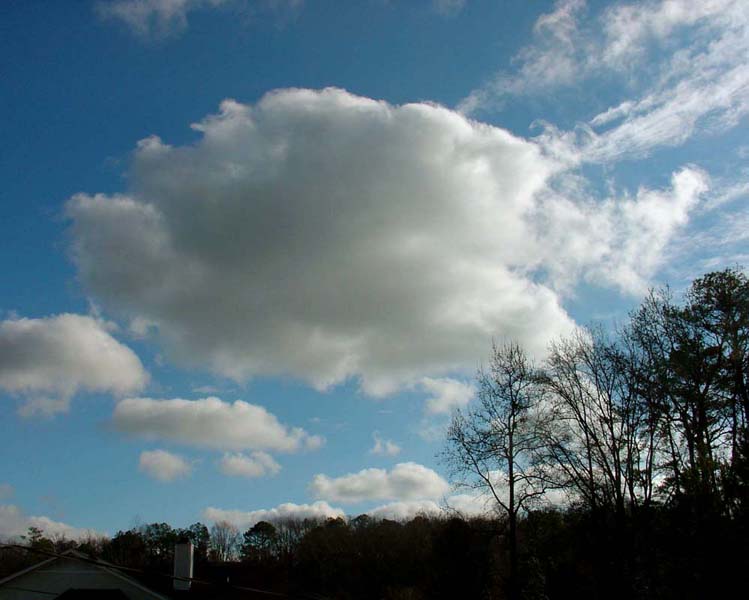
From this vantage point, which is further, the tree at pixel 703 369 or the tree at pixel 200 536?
the tree at pixel 200 536

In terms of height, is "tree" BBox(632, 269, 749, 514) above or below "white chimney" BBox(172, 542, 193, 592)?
above

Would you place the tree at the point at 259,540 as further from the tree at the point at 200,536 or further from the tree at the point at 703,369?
the tree at the point at 703,369

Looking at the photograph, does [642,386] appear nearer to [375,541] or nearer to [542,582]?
[542,582]

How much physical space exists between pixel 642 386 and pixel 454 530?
20527mm

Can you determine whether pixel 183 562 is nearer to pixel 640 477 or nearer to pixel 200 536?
pixel 640 477

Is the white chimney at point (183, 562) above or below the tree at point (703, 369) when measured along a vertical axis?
below

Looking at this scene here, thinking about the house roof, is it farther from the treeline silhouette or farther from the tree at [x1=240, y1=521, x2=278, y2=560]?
the tree at [x1=240, y1=521, x2=278, y2=560]

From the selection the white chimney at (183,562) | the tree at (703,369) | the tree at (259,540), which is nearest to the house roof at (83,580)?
the white chimney at (183,562)

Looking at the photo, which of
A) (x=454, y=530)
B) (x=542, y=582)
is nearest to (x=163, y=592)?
(x=542, y=582)

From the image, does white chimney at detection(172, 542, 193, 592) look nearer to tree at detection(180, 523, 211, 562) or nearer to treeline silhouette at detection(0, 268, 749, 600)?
treeline silhouette at detection(0, 268, 749, 600)

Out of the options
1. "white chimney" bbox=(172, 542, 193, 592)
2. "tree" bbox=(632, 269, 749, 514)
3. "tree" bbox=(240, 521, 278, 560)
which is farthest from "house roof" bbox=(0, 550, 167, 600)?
"tree" bbox=(240, 521, 278, 560)

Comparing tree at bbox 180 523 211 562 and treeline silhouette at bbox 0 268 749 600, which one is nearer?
treeline silhouette at bbox 0 268 749 600

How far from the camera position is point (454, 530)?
42406 millimetres

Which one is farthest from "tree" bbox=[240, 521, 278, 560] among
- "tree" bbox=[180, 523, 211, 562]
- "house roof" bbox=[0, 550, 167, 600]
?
"house roof" bbox=[0, 550, 167, 600]
